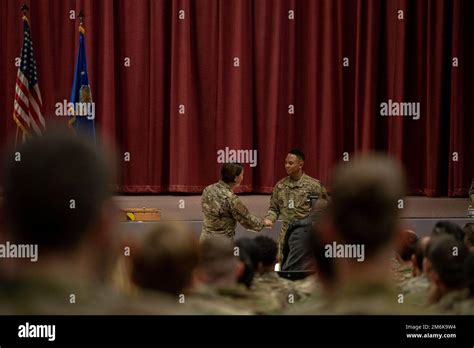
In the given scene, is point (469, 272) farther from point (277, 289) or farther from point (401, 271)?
point (277, 289)

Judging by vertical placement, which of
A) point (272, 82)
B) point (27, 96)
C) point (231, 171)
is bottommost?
point (231, 171)

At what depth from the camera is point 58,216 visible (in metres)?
1.30

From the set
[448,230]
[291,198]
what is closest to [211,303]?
A: [448,230]

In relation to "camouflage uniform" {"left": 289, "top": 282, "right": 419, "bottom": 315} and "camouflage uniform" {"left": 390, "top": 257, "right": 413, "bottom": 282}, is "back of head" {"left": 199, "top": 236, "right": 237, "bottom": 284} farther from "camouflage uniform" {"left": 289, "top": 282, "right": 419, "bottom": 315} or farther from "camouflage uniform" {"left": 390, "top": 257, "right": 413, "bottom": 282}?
"camouflage uniform" {"left": 390, "top": 257, "right": 413, "bottom": 282}

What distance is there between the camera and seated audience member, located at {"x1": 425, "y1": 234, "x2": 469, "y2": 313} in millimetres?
1650

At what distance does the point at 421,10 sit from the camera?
7.07 meters

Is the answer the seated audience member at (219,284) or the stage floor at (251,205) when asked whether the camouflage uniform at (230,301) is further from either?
the stage floor at (251,205)

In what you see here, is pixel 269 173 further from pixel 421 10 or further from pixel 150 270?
pixel 150 270

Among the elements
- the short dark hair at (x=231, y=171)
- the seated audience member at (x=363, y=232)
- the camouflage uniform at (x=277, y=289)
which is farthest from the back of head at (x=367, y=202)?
the short dark hair at (x=231, y=171)

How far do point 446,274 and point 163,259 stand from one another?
77cm

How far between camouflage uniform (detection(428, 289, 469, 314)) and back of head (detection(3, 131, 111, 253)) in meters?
0.89

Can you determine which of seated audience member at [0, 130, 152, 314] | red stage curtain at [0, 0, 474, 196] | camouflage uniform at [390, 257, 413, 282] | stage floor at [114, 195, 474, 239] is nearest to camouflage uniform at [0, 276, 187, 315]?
seated audience member at [0, 130, 152, 314]
